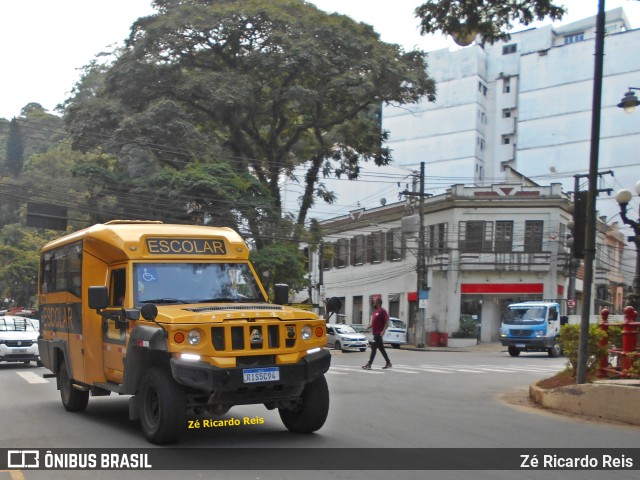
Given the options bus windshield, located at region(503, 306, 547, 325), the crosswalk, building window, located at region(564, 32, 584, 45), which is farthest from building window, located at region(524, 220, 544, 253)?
building window, located at region(564, 32, 584, 45)

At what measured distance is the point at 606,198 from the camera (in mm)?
58406

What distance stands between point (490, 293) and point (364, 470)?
39.6 m

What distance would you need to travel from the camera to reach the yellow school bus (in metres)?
8.48

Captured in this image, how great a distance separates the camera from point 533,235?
45031 millimetres

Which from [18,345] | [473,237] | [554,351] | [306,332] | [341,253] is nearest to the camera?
[306,332]

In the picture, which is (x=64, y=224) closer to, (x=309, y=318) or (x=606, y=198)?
(x=309, y=318)

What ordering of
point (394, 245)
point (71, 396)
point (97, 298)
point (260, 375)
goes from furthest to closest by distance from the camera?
point (394, 245) → point (71, 396) → point (97, 298) → point (260, 375)

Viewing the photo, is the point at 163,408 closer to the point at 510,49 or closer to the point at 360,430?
the point at 360,430

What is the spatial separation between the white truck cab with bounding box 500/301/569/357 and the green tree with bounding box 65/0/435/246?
10586 mm

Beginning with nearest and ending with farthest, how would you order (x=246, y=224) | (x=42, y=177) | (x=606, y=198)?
(x=246, y=224), (x=606, y=198), (x=42, y=177)

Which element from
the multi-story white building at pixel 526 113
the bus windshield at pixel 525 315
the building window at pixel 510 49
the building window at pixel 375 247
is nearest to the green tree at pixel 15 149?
the multi-story white building at pixel 526 113

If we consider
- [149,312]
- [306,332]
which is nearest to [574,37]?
[306,332]

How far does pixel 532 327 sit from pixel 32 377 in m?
20.9

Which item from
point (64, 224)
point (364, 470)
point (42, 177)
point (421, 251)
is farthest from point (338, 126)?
point (42, 177)
